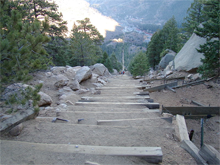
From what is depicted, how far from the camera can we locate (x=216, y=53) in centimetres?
637

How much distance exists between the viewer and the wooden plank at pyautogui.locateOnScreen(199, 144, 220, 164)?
2139mm

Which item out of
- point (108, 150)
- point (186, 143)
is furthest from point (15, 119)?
point (186, 143)

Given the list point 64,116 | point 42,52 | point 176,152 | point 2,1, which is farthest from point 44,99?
point 176,152

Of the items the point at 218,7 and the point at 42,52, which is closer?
the point at 42,52

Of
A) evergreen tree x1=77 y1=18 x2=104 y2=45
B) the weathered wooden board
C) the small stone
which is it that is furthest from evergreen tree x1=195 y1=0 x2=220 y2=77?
evergreen tree x1=77 y1=18 x2=104 y2=45

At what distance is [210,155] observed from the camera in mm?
2213

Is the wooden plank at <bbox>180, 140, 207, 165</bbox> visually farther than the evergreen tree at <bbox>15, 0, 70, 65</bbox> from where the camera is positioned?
No

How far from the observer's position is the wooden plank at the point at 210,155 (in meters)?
2.14

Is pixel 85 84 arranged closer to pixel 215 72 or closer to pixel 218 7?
pixel 215 72

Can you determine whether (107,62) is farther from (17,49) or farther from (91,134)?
(91,134)

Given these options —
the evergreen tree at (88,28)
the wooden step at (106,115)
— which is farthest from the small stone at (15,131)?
the evergreen tree at (88,28)

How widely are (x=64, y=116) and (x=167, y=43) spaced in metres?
28.1

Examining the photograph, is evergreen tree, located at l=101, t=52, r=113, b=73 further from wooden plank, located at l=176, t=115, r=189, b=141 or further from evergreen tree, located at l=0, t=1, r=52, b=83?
wooden plank, located at l=176, t=115, r=189, b=141

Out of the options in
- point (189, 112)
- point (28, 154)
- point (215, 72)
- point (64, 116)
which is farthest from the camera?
point (215, 72)
